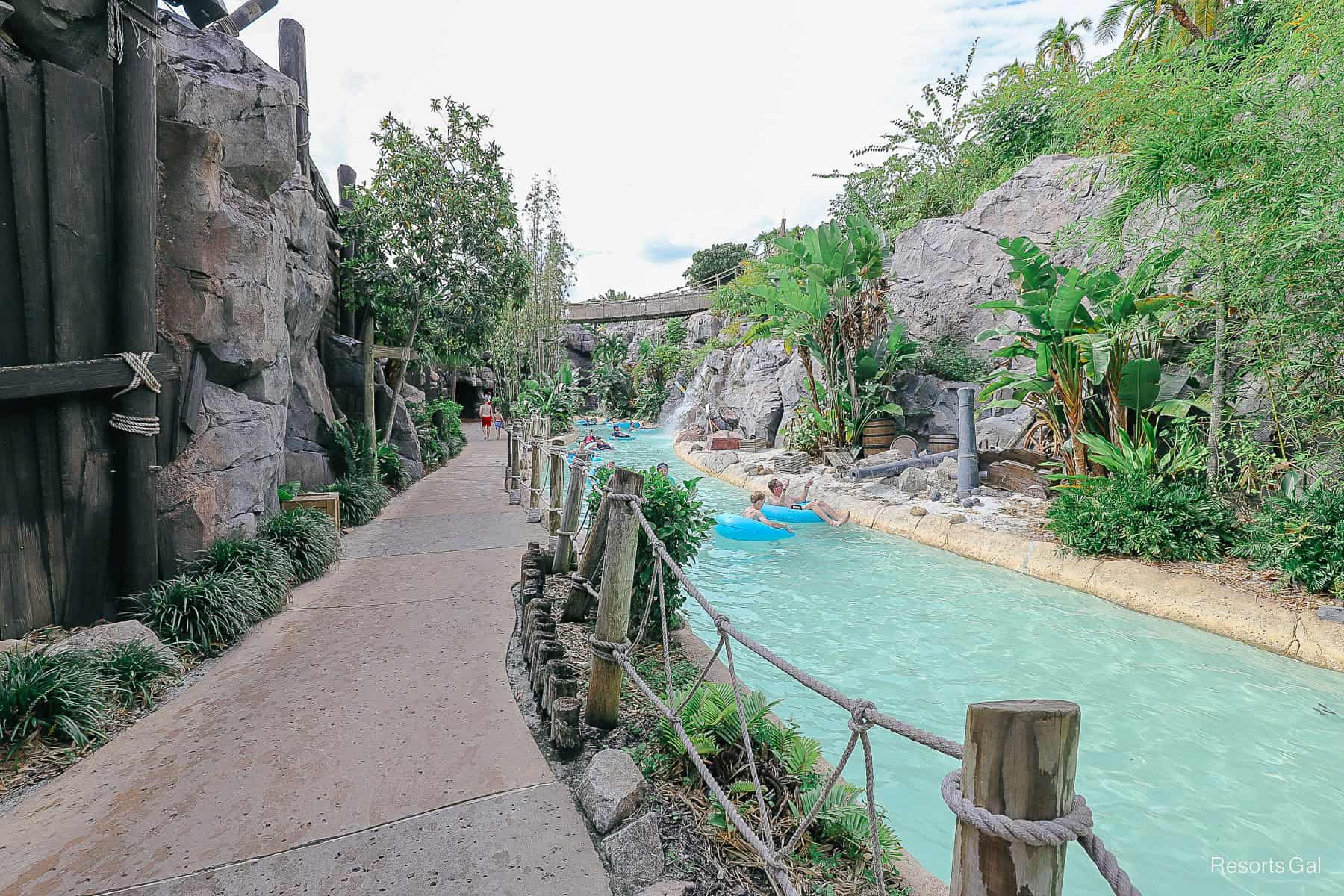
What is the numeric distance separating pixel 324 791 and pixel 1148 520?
23.5 ft

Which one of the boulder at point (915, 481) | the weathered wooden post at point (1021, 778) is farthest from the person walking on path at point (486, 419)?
the weathered wooden post at point (1021, 778)

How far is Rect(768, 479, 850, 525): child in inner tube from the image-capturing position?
970 cm

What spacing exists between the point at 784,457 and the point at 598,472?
810cm

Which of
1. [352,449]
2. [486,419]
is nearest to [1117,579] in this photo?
[352,449]

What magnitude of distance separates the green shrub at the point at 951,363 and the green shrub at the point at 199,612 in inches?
492

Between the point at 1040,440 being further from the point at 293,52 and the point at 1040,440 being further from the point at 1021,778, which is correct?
the point at 293,52

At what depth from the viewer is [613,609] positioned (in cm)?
293

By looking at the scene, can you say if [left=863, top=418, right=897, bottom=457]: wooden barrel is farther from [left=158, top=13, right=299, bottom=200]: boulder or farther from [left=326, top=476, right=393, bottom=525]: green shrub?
[left=158, top=13, right=299, bottom=200]: boulder

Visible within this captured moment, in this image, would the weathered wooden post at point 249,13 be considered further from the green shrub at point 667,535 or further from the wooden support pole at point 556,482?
the green shrub at point 667,535

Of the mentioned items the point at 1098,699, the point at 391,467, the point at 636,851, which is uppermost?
the point at 391,467

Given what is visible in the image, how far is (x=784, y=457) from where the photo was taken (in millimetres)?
13227

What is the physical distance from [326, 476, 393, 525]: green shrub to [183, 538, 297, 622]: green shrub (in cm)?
278

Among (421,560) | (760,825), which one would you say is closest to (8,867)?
(760,825)

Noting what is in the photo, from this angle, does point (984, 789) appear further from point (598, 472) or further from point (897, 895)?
point (598, 472)
